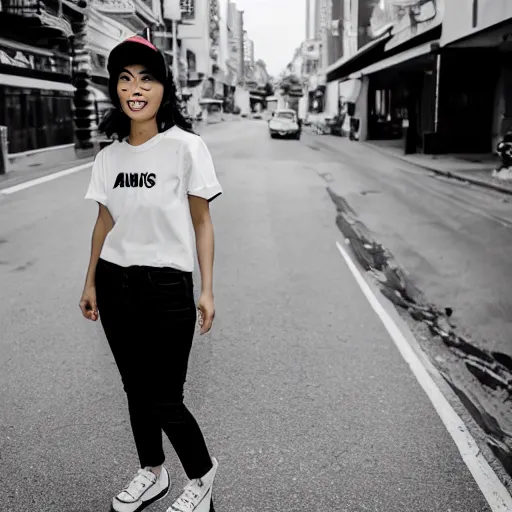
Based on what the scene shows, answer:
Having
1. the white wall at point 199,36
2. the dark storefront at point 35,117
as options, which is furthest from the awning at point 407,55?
the white wall at point 199,36

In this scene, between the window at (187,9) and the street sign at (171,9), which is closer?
the street sign at (171,9)

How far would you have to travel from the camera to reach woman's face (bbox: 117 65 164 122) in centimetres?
275

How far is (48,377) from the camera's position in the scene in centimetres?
503

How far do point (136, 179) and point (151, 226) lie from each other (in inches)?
7.7

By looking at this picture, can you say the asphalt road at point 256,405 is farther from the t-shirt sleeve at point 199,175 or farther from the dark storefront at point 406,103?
the dark storefront at point 406,103

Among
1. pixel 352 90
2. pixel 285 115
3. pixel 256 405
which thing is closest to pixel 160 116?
pixel 256 405

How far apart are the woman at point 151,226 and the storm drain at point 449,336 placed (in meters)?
2.06

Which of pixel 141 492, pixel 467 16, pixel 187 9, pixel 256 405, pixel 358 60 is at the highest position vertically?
pixel 187 9

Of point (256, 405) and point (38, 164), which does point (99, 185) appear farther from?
point (38, 164)

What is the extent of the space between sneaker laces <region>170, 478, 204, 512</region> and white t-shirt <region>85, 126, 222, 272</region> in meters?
0.99

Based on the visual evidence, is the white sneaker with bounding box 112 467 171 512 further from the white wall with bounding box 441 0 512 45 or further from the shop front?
the shop front

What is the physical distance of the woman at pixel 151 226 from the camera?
276 centimetres

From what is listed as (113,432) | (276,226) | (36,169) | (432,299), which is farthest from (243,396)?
(36,169)

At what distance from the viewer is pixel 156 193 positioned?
2.75 meters
